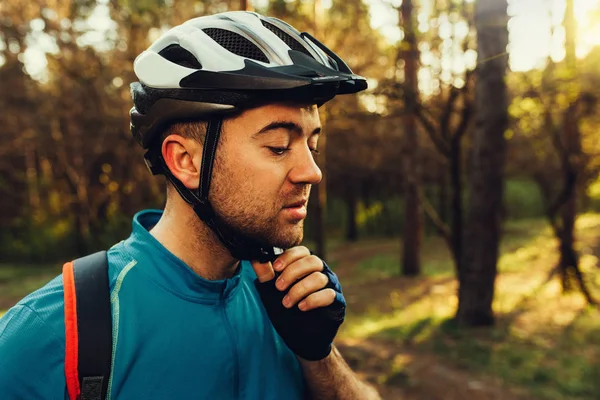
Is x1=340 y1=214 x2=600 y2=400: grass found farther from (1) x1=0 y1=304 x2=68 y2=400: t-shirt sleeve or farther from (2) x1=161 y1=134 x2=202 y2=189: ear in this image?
(1) x1=0 y1=304 x2=68 y2=400: t-shirt sleeve

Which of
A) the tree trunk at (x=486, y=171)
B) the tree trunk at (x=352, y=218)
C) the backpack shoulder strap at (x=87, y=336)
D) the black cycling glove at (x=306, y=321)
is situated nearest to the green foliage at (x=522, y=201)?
the tree trunk at (x=352, y=218)

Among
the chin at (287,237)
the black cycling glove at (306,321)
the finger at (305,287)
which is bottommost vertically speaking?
the black cycling glove at (306,321)

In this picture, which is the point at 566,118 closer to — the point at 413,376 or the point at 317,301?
the point at 413,376

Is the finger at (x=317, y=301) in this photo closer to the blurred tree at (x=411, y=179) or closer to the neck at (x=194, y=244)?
the neck at (x=194, y=244)

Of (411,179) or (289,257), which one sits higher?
(289,257)

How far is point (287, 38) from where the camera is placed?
1851 mm

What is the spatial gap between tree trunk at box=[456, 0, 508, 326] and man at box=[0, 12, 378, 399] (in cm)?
558

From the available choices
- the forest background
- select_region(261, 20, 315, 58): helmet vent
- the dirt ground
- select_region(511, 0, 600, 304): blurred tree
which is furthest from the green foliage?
select_region(261, 20, 315, 58): helmet vent

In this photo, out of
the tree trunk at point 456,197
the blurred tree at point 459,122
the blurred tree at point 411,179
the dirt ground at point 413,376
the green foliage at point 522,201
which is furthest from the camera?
the green foliage at point 522,201

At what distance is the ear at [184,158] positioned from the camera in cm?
170

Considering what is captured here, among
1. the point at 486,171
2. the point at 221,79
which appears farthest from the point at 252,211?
the point at 486,171

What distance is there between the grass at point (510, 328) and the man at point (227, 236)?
4665 millimetres

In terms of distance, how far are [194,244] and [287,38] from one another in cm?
88

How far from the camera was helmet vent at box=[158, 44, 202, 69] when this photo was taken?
1.75 meters
